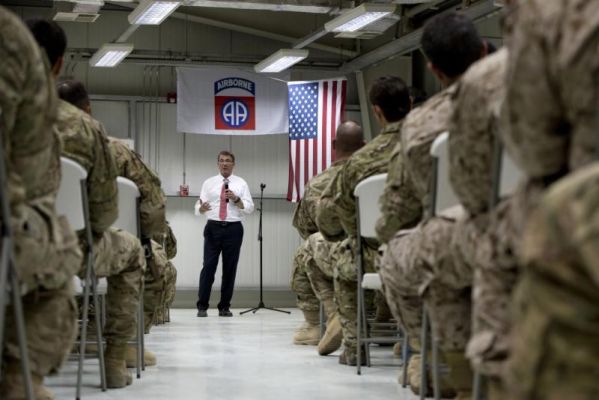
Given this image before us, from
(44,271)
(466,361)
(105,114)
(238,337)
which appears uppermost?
(105,114)

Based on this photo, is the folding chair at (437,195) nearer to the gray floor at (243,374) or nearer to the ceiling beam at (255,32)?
the gray floor at (243,374)

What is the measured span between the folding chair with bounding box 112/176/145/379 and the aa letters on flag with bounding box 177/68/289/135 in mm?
7448

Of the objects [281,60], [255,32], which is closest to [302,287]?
[281,60]

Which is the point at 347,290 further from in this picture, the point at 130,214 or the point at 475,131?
the point at 475,131

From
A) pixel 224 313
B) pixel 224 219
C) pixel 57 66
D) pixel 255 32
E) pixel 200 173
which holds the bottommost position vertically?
pixel 224 313

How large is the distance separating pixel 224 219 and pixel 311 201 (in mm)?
4445

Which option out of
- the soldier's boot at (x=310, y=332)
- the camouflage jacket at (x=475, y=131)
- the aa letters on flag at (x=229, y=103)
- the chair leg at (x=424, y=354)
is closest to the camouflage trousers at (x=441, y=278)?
the chair leg at (x=424, y=354)

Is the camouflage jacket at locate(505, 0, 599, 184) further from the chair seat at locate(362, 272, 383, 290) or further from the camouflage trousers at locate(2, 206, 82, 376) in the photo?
the chair seat at locate(362, 272, 383, 290)

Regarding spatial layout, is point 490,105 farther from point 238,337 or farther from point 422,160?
point 238,337

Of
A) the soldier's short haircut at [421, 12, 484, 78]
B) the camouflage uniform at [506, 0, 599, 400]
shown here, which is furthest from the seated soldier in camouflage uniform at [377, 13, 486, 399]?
the camouflage uniform at [506, 0, 599, 400]

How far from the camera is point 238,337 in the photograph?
7918mm

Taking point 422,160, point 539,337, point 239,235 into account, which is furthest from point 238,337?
point 539,337

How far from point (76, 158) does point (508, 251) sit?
216 centimetres

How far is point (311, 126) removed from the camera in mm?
12148
